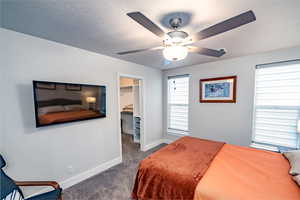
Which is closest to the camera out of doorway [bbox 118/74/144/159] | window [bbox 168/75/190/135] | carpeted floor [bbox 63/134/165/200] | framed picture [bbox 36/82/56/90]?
framed picture [bbox 36/82/56/90]

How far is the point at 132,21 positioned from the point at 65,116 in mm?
→ 1696

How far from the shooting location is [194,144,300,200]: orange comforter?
102 cm

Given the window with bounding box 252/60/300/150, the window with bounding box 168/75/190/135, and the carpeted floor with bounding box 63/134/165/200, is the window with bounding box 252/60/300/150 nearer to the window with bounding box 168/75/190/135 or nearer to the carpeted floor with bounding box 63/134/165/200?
the window with bounding box 168/75/190/135

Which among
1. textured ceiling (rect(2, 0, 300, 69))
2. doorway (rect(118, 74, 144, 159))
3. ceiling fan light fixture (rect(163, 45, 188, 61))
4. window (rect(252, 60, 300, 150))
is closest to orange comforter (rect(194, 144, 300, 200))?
window (rect(252, 60, 300, 150))

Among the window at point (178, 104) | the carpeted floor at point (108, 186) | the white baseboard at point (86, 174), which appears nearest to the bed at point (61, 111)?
the white baseboard at point (86, 174)

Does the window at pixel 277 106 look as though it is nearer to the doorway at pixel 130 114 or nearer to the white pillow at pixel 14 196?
the doorway at pixel 130 114

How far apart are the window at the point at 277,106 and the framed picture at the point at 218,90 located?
1.40 ft

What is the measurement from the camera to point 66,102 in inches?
76.7

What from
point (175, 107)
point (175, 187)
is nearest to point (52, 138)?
point (175, 187)

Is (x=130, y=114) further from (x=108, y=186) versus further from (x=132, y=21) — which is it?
(x=132, y=21)

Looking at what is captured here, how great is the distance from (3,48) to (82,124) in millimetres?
1391

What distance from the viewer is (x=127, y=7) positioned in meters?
1.20

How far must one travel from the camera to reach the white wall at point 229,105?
253 centimetres

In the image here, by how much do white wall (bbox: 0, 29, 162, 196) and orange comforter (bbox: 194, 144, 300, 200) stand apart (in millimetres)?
1964
